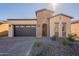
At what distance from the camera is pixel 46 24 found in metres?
14.0

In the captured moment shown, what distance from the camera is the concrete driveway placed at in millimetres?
12861

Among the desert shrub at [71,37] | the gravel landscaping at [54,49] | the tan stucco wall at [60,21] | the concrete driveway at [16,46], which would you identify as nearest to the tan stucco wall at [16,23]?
the concrete driveway at [16,46]

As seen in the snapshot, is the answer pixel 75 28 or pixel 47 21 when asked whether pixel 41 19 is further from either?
pixel 75 28

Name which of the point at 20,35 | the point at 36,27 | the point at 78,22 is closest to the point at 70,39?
the point at 78,22

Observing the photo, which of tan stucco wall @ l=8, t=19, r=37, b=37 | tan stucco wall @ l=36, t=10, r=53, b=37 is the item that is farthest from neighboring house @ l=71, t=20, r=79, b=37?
tan stucco wall @ l=8, t=19, r=37, b=37

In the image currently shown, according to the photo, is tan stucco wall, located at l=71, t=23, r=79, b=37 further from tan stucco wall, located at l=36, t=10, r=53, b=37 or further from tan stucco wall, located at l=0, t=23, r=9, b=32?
tan stucco wall, located at l=0, t=23, r=9, b=32

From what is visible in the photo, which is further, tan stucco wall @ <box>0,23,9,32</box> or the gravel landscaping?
tan stucco wall @ <box>0,23,9,32</box>

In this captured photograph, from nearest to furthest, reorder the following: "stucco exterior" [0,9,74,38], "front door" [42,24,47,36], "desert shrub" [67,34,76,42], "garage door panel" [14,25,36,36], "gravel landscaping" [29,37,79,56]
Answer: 1. "gravel landscaping" [29,37,79,56]
2. "desert shrub" [67,34,76,42]
3. "stucco exterior" [0,9,74,38]
4. "front door" [42,24,47,36]
5. "garage door panel" [14,25,36,36]

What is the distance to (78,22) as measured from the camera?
13633 mm

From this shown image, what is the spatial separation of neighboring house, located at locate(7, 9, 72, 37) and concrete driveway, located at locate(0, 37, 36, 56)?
16.5 inches

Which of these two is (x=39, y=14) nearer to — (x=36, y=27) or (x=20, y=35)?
(x=36, y=27)

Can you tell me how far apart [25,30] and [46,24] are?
6.04 ft

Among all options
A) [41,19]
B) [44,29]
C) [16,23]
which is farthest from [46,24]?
[16,23]

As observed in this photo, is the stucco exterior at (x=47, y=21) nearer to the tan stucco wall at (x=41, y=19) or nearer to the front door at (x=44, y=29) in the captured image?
the tan stucco wall at (x=41, y=19)
